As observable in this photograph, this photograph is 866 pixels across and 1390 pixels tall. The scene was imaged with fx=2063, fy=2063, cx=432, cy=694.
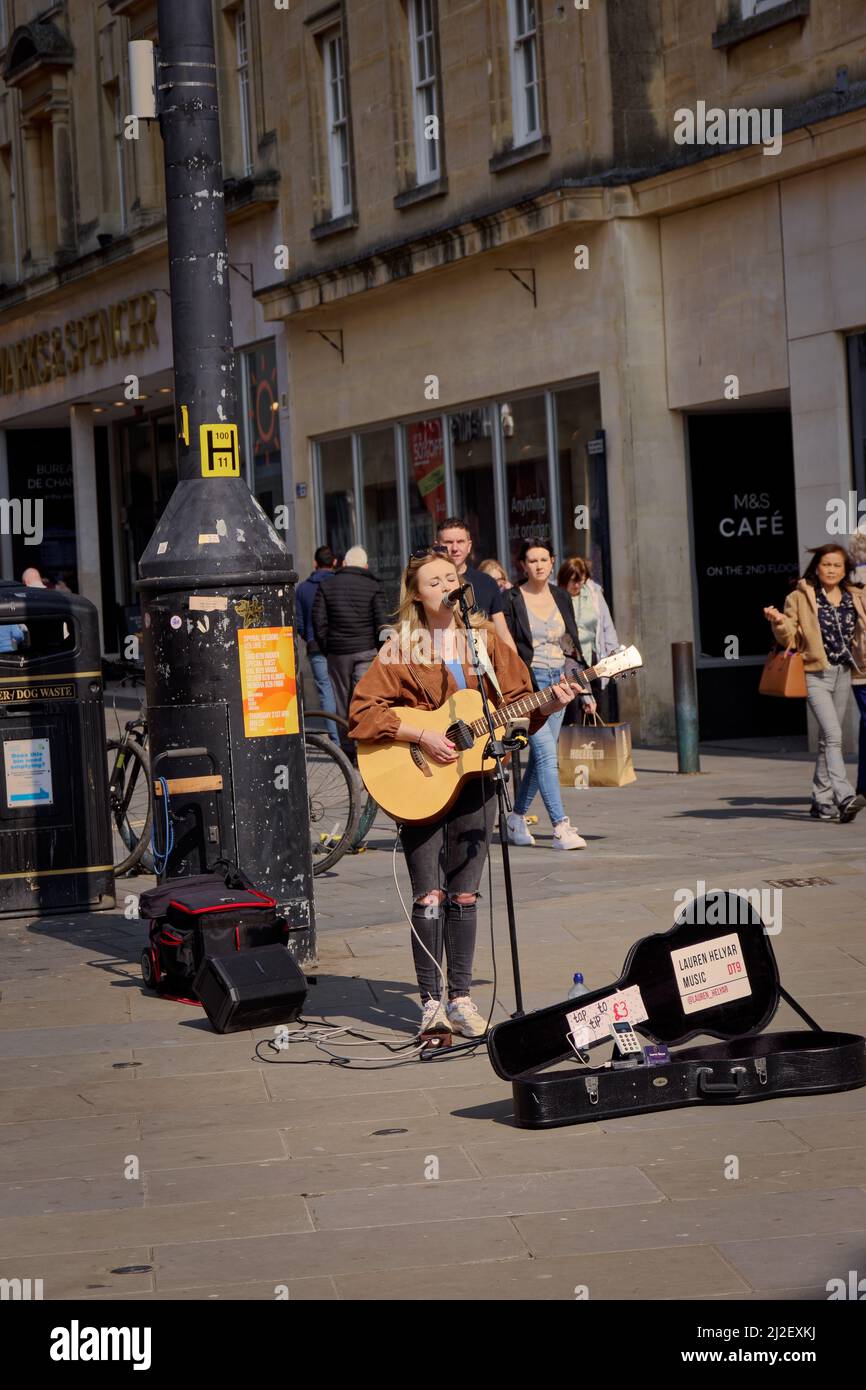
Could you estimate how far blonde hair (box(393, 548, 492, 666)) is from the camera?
24.6ft

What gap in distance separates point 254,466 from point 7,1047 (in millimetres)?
18996

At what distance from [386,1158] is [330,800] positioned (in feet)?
20.4

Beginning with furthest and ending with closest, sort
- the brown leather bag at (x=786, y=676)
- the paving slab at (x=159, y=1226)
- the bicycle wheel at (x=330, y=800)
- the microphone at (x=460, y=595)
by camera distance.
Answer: the brown leather bag at (x=786, y=676) → the bicycle wheel at (x=330, y=800) → the microphone at (x=460, y=595) → the paving slab at (x=159, y=1226)

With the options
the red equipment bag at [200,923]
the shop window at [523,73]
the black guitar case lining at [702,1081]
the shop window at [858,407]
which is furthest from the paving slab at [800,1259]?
the shop window at [523,73]

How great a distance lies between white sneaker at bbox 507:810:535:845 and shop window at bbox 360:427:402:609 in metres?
10.3

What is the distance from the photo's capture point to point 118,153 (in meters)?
30.3

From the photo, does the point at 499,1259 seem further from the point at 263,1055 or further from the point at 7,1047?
the point at 7,1047

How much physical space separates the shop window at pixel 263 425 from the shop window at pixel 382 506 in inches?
82.1

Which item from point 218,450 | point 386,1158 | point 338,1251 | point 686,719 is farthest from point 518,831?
point 338,1251

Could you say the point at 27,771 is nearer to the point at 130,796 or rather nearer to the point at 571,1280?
the point at 130,796

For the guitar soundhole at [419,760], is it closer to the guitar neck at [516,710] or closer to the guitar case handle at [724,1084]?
the guitar neck at [516,710]

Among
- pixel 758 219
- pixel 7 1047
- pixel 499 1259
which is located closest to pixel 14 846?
Answer: pixel 7 1047

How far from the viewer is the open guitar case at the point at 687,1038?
6191 mm

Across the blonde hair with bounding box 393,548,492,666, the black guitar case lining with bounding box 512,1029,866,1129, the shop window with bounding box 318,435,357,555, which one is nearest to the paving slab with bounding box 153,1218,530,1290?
the black guitar case lining with bounding box 512,1029,866,1129
